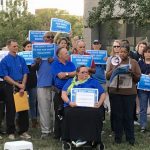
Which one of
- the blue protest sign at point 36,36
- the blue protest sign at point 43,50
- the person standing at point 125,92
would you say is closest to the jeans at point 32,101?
the blue protest sign at point 36,36

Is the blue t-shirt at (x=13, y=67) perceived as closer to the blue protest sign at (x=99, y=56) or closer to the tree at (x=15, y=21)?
the blue protest sign at (x=99, y=56)

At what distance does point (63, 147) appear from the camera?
7777 millimetres

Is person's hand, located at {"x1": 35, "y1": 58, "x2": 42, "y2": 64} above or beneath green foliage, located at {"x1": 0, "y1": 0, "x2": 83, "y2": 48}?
beneath

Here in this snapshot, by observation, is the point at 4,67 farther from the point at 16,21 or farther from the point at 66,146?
the point at 16,21

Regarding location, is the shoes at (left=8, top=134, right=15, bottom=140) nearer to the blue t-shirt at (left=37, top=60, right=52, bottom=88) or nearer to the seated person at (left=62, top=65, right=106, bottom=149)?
the blue t-shirt at (left=37, top=60, right=52, bottom=88)

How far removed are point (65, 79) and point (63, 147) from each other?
1.28 m

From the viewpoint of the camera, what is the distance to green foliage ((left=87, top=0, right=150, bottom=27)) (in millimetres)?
9133

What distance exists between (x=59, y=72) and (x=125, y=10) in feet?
8.68

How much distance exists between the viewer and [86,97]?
7668mm

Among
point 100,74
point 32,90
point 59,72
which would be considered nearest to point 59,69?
point 59,72

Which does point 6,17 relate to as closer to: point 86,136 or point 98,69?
point 98,69

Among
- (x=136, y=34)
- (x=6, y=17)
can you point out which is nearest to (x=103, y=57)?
(x=136, y=34)

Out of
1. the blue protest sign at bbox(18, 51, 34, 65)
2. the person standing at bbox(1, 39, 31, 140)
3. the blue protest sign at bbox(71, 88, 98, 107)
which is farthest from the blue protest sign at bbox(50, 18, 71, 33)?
the blue protest sign at bbox(71, 88, 98, 107)

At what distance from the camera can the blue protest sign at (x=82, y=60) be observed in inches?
342
